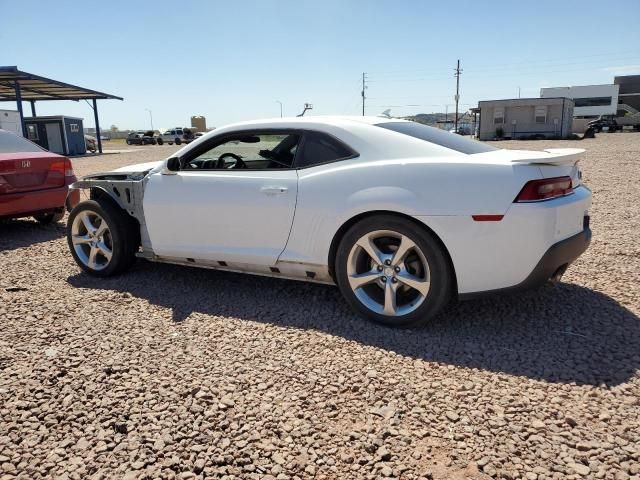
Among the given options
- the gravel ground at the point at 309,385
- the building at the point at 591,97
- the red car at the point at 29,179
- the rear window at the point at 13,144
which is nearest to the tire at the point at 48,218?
the red car at the point at 29,179

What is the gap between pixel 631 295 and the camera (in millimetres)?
4043

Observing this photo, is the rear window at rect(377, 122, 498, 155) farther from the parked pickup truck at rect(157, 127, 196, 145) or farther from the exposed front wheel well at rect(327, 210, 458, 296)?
the parked pickup truck at rect(157, 127, 196, 145)

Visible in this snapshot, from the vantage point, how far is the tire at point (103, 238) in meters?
4.71

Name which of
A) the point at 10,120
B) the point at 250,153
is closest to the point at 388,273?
the point at 250,153

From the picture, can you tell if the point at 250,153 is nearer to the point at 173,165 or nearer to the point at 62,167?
the point at 173,165

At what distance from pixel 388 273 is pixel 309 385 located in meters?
1.02

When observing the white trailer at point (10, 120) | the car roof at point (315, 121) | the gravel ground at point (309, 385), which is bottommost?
the gravel ground at point (309, 385)

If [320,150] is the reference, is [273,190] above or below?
below

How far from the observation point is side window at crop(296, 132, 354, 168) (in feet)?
12.2

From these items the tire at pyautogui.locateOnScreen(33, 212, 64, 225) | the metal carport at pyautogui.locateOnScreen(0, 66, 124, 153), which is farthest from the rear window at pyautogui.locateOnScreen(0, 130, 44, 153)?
the metal carport at pyautogui.locateOnScreen(0, 66, 124, 153)

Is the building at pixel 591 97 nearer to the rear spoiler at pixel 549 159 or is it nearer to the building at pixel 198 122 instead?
the building at pixel 198 122

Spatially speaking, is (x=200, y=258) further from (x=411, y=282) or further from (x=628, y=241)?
(x=628, y=241)

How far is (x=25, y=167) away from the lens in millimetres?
6699

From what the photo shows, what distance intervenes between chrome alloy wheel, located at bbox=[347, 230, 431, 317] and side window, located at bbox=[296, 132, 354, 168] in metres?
0.67
